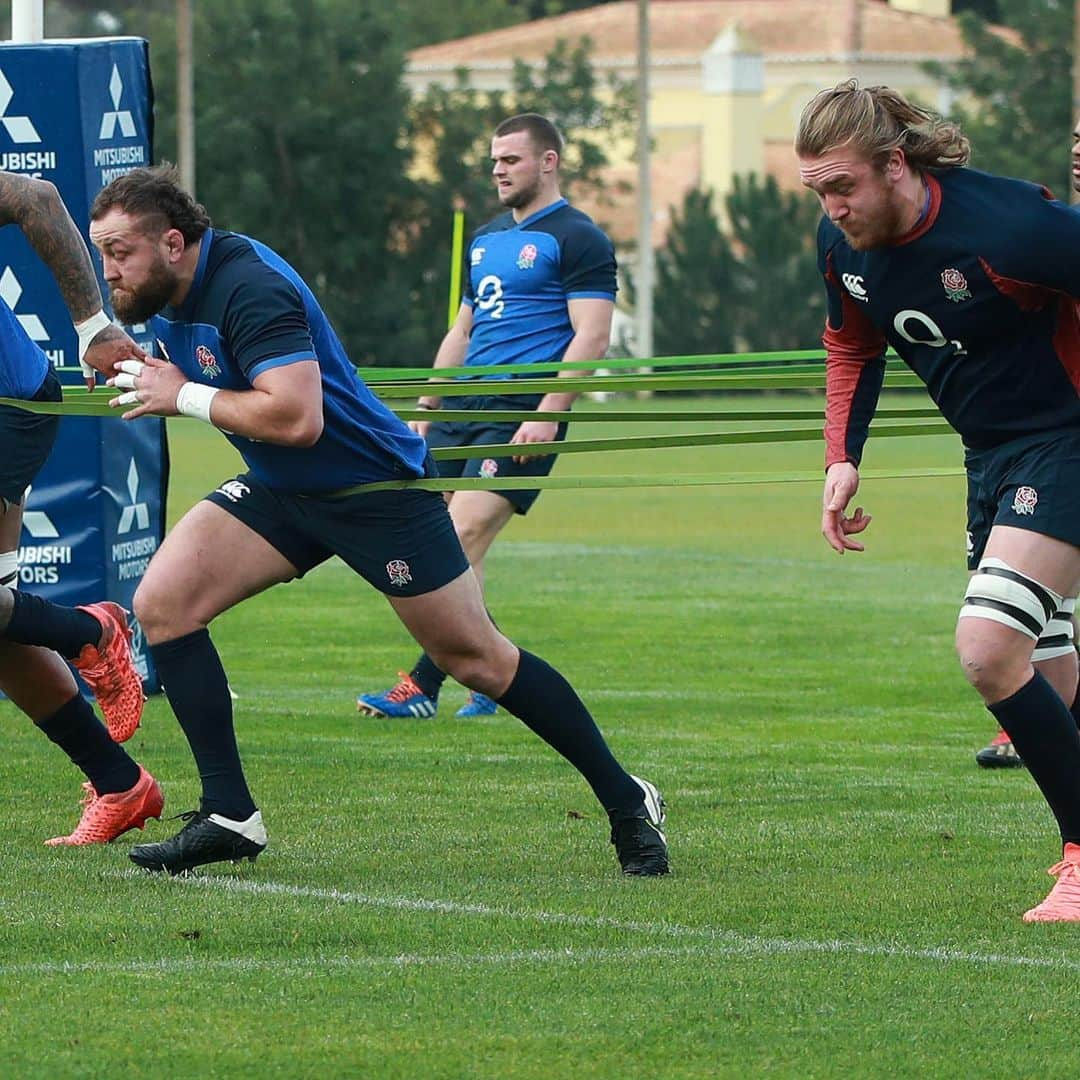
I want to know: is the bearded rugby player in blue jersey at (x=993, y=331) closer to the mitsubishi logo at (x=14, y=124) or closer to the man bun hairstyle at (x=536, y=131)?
the man bun hairstyle at (x=536, y=131)

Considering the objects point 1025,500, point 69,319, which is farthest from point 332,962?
point 69,319

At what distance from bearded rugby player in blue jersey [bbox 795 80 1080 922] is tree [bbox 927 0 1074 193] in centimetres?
5798

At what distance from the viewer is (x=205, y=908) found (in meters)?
6.00

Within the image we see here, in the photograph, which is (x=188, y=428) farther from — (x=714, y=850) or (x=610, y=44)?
(x=610, y=44)

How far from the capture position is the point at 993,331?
5.86m

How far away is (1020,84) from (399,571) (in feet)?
204

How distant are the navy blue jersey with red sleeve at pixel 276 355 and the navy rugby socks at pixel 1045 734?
5.41 feet

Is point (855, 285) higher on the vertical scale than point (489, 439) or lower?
higher

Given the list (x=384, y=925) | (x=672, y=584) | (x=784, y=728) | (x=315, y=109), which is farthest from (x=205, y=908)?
(x=315, y=109)

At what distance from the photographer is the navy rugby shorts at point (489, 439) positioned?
404 inches

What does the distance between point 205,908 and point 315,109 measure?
2211 inches

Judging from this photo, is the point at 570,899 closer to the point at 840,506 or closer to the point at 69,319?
the point at 840,506

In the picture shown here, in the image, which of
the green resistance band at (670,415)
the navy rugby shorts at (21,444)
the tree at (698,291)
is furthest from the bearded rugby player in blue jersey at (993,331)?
the tree at (698,291)

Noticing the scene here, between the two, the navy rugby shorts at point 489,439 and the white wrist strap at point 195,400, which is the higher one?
the white wrist strap at point 195,400
